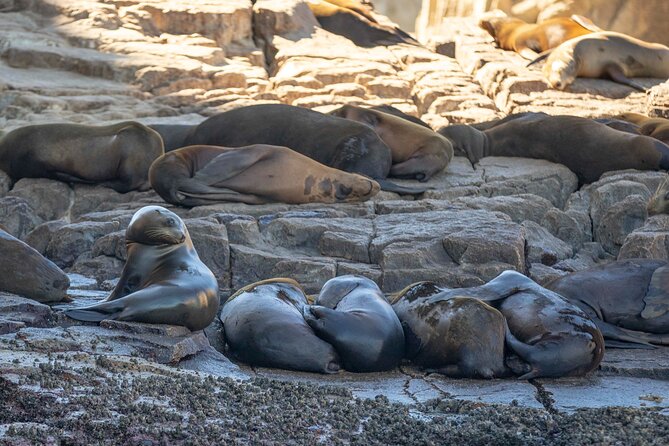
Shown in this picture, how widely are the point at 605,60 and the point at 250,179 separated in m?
8.71

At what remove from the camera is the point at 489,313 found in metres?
5.92

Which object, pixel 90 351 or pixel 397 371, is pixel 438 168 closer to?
pixel 397 371

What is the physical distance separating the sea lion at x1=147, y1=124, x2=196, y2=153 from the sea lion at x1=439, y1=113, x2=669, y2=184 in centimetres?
276

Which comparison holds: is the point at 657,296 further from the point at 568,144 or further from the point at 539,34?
the point at 539,34

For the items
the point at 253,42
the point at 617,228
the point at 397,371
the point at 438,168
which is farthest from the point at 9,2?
the point at 397,371

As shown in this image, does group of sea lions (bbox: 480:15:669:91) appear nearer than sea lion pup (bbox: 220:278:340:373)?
No

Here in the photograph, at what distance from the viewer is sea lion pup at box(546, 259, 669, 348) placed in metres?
6.64

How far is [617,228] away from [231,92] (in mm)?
7102

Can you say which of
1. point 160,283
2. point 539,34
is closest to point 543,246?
point 160,283

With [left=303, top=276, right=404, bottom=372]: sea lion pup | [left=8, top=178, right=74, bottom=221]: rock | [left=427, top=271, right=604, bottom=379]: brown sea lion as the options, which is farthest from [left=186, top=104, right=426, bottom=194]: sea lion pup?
[left=303, top=276, right=404, bottom=372]: sea lion pup

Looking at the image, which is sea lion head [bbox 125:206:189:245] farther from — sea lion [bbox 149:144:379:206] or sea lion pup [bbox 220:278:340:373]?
sea lion [bbox 149:144:379:206]

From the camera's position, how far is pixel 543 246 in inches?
330

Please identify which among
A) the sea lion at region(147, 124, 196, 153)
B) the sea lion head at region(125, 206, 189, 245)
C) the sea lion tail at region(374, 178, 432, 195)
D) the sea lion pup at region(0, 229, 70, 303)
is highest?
the sea lion head at region(125, 206, 189, 245)

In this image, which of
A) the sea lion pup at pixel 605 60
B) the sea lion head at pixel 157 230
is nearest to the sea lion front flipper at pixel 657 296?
the sea lion head at pixel 157 230
